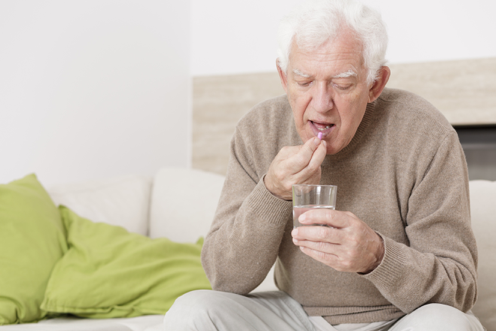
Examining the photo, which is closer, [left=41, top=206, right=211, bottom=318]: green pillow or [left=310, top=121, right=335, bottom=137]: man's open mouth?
[left=310, top=121, right=335, bottom=137]: man's open mouth

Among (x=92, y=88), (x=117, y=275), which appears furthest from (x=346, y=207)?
(x=92, y=88)

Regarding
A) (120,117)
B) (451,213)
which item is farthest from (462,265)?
(120,117)

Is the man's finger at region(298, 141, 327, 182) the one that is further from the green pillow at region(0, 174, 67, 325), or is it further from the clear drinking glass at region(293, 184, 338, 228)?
the green pillow at region(0, 174, 67, 325)

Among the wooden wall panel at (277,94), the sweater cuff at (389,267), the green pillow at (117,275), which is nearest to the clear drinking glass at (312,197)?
the sweater cuff at (389,267)

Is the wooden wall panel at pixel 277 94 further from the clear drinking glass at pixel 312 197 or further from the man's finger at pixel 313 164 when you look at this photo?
the clear drinking glass at pixel 312 197

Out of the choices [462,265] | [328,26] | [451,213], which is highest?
[328,26]

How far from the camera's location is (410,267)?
1.13m

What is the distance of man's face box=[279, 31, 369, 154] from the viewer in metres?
1.24

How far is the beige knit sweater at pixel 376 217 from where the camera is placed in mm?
1181

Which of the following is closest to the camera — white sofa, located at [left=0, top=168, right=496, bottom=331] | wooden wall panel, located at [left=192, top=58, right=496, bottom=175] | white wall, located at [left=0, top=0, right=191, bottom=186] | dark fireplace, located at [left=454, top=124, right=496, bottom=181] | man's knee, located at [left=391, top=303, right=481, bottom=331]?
man's knee, located at [left=391, top=303, right=481, bottom=331]

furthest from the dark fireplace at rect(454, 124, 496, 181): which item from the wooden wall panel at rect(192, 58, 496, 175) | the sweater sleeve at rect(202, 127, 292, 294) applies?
the sweater sleeve at rect(202, 127, 292, 294)

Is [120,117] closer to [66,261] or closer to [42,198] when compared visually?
[42,198]

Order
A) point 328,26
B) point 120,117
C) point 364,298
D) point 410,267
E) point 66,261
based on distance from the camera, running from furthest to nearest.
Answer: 1. point 120,117
2. point 66,261
3. point 364,298
4. point 328,26
5. point 410,267

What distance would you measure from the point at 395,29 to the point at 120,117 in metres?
1.70
